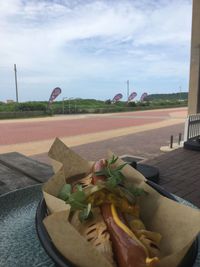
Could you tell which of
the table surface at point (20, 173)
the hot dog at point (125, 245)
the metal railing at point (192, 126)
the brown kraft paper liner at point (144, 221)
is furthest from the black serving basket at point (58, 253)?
the metal railing at point (192, 126)

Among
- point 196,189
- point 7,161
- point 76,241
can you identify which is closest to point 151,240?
point 76,241

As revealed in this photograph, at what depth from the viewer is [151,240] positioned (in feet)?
2.41

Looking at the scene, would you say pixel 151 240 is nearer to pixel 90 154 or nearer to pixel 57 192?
pixel 57 192

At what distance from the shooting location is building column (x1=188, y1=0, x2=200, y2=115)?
743 centimetres

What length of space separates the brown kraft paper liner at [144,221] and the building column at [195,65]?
7212 millimetres

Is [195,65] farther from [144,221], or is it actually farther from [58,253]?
[58,253]

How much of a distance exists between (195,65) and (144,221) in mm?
7436

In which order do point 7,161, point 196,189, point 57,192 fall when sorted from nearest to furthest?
point 57,192 < point 7,161 < point 196,189

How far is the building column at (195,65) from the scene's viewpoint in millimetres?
7434

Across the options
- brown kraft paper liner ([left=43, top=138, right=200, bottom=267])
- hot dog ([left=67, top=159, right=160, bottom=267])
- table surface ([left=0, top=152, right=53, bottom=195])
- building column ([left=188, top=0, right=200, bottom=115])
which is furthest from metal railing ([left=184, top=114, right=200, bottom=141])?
hot dog ([left=67, top=159, right=160, bottom=267])

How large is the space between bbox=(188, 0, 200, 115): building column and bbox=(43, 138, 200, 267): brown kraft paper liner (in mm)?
7212

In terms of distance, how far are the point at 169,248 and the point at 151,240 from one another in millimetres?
62

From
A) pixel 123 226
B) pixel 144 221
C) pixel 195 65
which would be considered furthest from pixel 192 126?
pixel 123 226

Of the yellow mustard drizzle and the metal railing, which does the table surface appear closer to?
the yellow mustard drizzle
